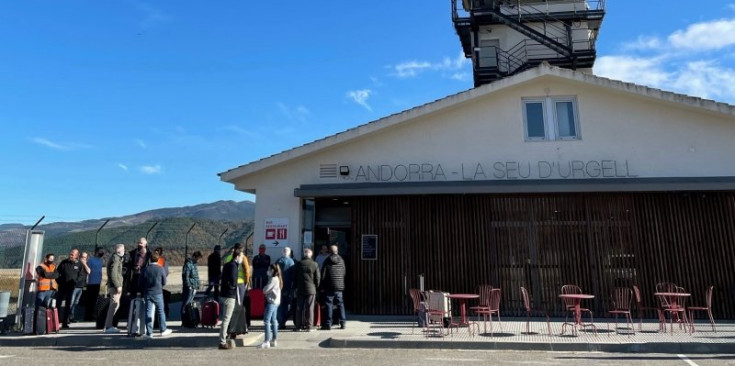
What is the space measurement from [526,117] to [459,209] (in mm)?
3010

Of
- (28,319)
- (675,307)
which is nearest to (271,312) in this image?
(28,319)

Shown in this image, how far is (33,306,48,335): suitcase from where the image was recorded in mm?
9055

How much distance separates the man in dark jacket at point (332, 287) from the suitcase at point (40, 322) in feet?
18.0

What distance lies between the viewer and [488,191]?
11109 mm

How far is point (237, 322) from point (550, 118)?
8.97 metres

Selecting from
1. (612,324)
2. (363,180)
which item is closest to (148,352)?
(363,180)

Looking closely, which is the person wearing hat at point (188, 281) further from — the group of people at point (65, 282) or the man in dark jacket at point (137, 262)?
the group of people at point (65, 282)

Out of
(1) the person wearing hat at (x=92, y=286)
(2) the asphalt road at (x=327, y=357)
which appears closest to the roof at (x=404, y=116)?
(1) the person wearing hat at (x=92, y=286)

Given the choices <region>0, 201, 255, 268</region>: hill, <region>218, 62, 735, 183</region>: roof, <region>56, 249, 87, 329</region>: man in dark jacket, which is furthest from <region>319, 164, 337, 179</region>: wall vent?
<region>0, 201, 255, 268</region>: hill

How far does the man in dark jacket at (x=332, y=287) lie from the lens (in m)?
9.62

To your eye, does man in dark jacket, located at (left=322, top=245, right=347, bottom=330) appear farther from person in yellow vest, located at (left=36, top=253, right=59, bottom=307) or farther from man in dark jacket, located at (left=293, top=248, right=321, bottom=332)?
person in yellow vest, located at (left=36, top=253, right=59, bottom=307)

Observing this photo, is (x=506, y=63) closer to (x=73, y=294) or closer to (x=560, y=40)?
(x=560, y=40)

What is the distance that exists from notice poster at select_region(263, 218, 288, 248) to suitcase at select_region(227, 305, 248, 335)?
352cm

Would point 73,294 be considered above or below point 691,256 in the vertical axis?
below
